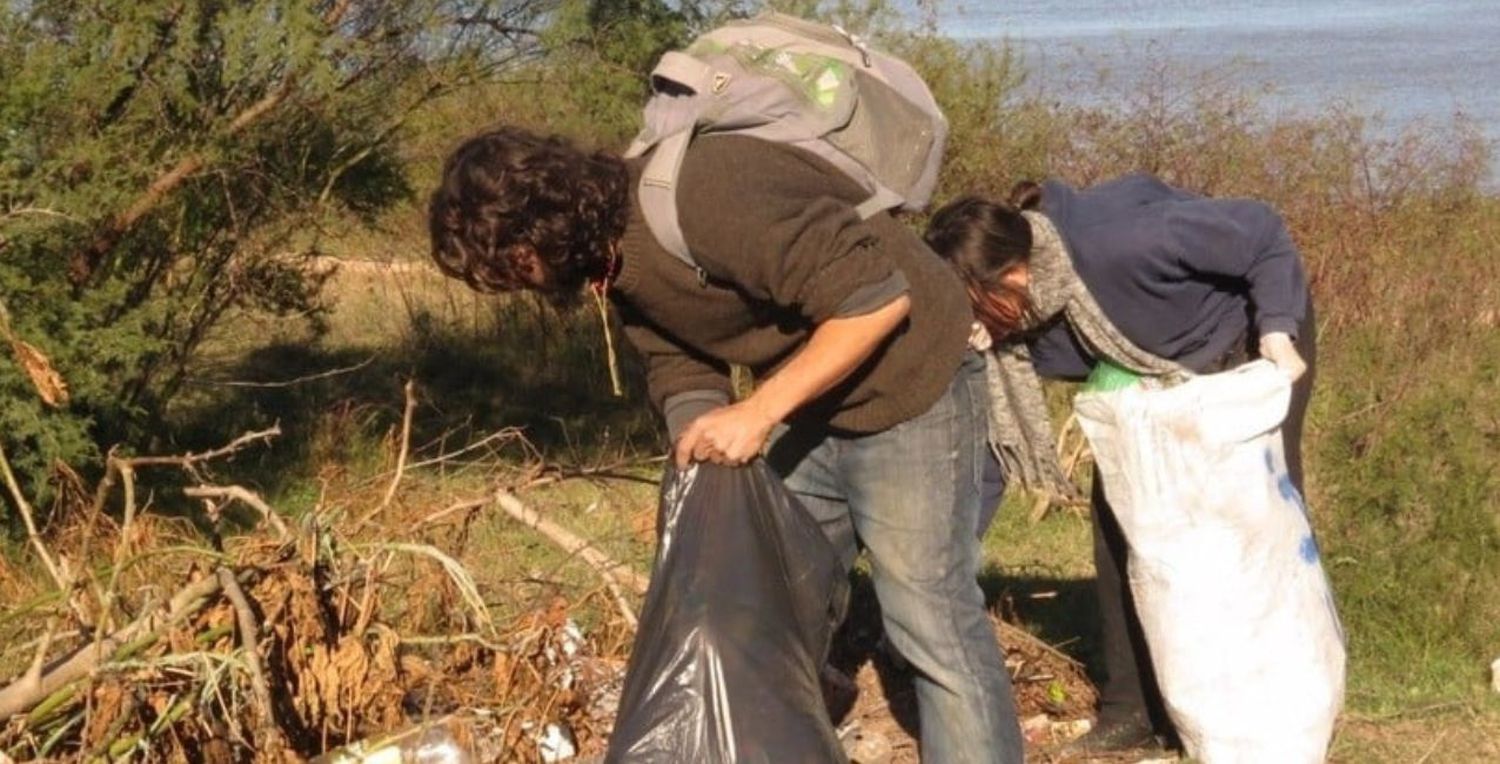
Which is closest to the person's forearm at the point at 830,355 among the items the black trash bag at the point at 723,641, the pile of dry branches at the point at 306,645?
the black trash bag at the point at 723,641

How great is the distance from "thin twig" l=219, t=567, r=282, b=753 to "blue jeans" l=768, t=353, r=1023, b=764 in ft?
3.32

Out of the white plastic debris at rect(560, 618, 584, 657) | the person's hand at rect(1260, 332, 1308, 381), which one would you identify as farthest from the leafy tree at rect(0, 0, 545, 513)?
the person's hand at rect(1260, 332, 1308, 381)

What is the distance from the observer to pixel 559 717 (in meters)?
4.46

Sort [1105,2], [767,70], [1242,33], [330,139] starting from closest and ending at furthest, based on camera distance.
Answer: [767,70] < [330,139] < [1242,33] < [1105,2]

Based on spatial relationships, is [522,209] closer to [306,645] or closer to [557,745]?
[306,645]

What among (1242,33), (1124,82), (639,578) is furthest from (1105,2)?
(639,578)

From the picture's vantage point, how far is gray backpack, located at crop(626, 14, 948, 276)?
3.64m

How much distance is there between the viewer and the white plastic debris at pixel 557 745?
4492 millimetres

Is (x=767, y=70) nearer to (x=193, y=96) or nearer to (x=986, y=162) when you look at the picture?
(x=193, y=96)

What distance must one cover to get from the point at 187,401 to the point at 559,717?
5.08m

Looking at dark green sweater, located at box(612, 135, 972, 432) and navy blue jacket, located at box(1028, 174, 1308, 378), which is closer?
dark green sweater, located at box(612, 135, 972, 432)

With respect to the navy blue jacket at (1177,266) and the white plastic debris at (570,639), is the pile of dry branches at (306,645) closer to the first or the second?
the white plastic debris at (570,639)

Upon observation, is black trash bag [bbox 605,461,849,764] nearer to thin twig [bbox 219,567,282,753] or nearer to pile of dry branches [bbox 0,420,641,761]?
pile of dry branches [bbox 0,420,641,761]

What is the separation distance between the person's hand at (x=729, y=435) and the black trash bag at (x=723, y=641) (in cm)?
9
